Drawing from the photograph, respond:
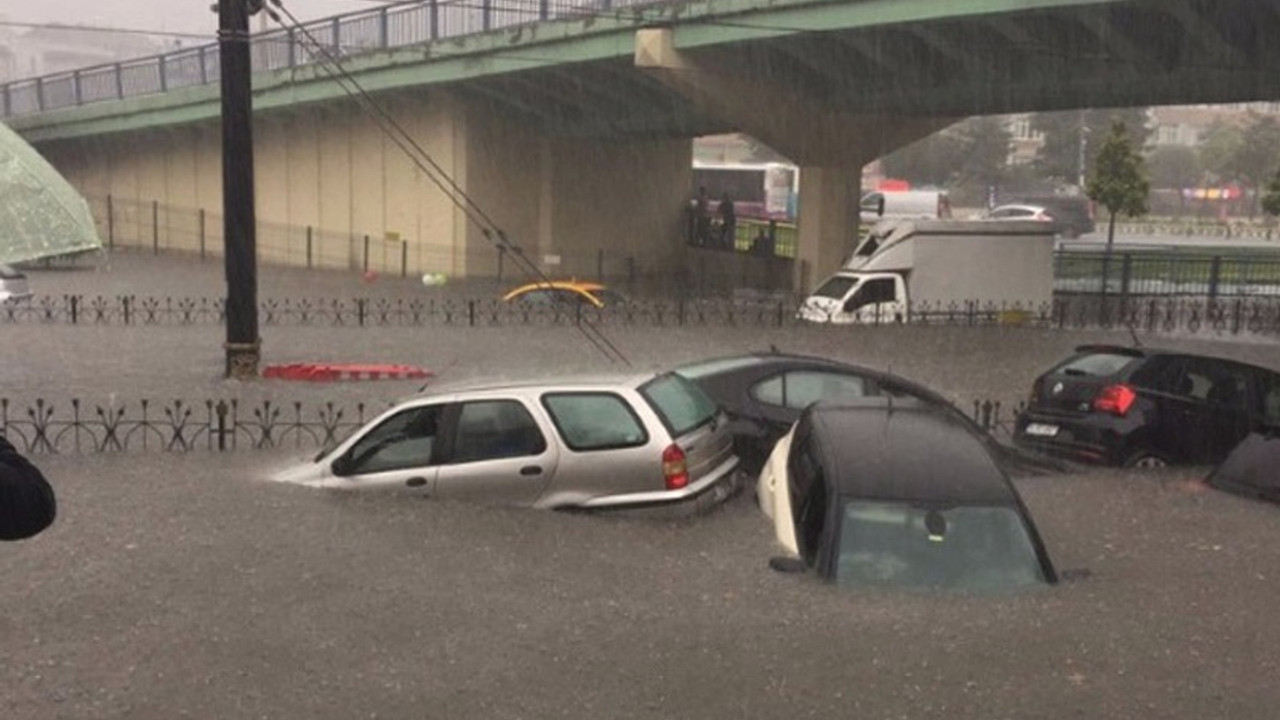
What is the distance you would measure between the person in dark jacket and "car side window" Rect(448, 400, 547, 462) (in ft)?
17.8

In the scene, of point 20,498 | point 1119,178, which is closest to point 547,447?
point 20,498

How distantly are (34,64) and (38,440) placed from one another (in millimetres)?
149479

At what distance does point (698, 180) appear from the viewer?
59781 millimetres

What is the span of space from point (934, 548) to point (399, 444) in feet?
13.6

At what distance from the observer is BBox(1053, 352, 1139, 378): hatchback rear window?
→ 458 inches

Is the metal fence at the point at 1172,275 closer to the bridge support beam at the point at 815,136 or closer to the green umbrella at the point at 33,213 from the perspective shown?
the bridge support beam at the point at 815,136

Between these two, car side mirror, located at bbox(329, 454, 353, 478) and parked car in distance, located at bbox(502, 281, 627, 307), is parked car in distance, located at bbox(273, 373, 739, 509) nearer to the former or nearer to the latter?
car side mirror, located at bbox(329, 454, 353, 478)

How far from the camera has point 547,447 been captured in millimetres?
8703

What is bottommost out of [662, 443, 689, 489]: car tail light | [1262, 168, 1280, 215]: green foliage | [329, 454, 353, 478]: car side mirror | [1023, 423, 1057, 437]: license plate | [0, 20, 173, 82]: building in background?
[1023, 423, 1057, 437]: license plate

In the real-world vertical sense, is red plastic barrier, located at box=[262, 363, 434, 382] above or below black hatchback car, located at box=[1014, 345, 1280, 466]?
below

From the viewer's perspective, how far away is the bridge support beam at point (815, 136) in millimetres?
27156

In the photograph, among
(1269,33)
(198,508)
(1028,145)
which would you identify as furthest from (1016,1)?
(1028,145)

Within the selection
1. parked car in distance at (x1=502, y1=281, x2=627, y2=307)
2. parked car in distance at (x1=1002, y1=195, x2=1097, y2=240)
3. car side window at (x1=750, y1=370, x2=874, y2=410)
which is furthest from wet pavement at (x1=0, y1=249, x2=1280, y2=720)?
parked car in distance at (x1=1002, y1=195, x2=1097, y2=240)

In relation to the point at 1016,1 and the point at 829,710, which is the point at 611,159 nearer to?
the point at 1016,1
